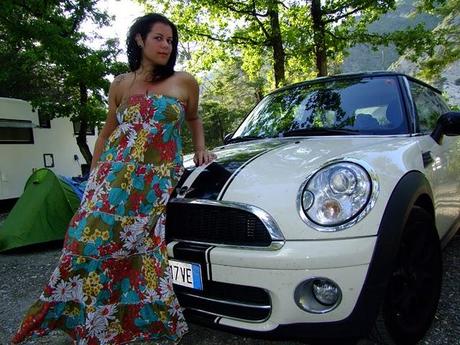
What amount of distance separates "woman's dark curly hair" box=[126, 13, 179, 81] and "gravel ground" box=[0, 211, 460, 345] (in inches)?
54.4

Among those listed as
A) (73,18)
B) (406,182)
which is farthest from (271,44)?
(406,182)

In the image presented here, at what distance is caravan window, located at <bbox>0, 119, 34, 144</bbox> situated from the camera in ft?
31.0

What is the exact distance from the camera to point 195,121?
7.98 ft

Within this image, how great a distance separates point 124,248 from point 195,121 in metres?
0.82

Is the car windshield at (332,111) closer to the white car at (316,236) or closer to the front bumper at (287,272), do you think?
the white car at (316,236)

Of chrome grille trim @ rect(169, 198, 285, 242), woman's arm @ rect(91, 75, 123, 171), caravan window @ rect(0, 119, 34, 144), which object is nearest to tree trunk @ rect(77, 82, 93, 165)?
caravan window @ rect(0, 119, 34, 144)

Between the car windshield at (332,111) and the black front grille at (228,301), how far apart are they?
1.26m

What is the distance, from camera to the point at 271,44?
12094mm

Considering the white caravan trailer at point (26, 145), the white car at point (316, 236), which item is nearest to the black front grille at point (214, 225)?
the white car at point (316, 236)

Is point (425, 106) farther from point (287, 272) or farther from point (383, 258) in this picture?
point (287, 272)

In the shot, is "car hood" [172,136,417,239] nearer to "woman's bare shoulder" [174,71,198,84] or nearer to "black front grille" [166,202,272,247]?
"black front grille" [166,202,272,247]

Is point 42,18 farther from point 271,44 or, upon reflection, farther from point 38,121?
point 271,44

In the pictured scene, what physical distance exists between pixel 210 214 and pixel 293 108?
1.53 m

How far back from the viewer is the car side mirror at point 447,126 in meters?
2.69
